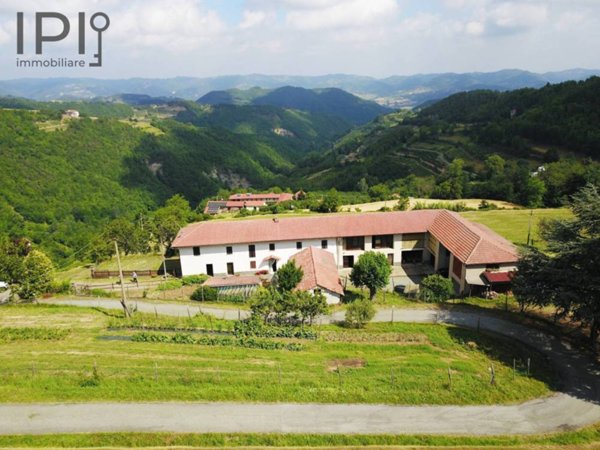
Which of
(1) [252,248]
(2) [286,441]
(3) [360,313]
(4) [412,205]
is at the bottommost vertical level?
(2) [286,441]

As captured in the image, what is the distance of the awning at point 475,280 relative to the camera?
35.9 meters

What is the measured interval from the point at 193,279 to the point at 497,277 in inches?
1109

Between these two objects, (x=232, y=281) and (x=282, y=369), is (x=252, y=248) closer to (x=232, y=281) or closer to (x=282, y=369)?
(x=232, y=281)

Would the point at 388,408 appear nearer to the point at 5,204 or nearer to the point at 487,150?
the point at 5,204

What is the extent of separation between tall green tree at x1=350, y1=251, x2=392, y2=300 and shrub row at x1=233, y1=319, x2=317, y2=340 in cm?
869

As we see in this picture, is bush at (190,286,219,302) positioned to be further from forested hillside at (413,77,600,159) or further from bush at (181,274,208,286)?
forested hillside at (413,77,600,159)

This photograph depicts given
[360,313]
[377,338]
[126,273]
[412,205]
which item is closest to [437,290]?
[360,313]

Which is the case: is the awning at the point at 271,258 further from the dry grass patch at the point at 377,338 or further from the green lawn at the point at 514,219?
the green lawn at the point at 514,219

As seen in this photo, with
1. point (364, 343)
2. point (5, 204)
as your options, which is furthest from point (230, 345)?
point (5, 204)

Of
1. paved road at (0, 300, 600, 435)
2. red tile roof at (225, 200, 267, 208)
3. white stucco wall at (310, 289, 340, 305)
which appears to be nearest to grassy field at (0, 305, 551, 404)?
paved road at (0, 300, 600, 435)

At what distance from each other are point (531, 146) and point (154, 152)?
421 ft

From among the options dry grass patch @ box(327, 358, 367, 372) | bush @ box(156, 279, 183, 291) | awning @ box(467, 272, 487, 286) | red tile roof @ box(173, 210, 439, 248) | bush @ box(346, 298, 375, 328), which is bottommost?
dry grass patch @ box(327, 358, 367, 372)

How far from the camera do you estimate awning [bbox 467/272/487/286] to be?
35938 millimetres

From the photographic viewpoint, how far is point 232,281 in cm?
3972
